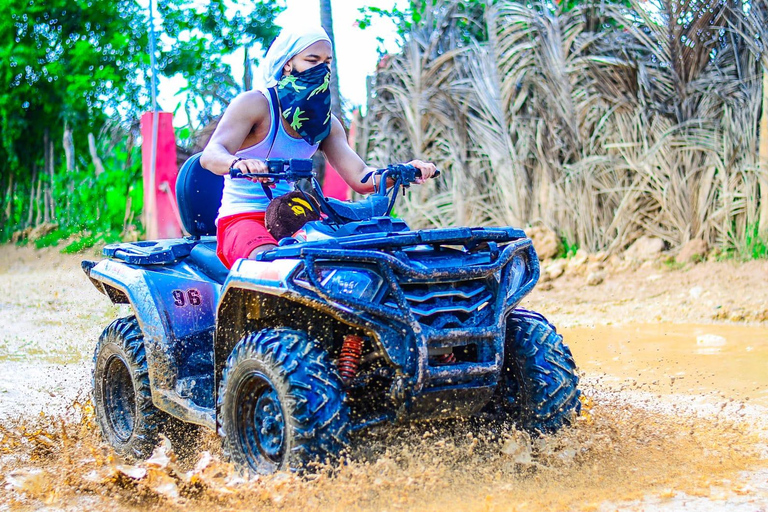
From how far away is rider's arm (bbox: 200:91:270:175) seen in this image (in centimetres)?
381

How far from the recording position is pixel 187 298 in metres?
4.20

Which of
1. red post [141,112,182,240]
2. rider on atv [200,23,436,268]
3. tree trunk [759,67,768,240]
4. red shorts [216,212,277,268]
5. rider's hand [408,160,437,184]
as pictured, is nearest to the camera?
red shorts [216,212,277,268]

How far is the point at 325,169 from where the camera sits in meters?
11.4

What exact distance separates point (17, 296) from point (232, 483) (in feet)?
29.4

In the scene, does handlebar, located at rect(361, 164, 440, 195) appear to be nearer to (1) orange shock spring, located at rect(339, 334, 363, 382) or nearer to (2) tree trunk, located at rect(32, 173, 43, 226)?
(1) orange shock spring, located at rect(339, 334, 363, 382)

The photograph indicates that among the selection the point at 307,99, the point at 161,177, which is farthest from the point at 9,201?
the point at 307,99

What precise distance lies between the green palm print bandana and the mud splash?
142 centimetres

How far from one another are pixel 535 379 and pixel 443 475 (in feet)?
1.63

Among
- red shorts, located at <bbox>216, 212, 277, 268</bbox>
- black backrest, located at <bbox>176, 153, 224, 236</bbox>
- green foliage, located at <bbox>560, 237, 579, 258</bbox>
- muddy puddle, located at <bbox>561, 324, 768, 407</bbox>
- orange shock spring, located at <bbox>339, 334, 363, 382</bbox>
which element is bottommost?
muddy puddle, located at <bbox>561, 324, 768, 407</bbox>

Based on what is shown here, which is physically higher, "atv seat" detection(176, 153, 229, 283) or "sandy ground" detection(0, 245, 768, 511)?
"atv seat" detection(176, 153, 229, 283)

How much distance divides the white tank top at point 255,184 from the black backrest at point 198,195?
230 millimetres

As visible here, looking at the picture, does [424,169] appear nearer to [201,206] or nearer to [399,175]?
[399,175]

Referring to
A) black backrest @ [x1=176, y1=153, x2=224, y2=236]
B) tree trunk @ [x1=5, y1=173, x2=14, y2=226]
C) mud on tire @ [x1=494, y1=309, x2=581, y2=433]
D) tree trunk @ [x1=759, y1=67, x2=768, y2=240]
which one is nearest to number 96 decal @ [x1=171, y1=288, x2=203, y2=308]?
black backrest @ [x1=176, y1=153, x2=224, y2=236]

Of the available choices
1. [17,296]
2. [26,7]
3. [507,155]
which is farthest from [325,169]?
[26,7]
